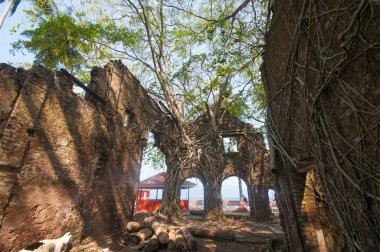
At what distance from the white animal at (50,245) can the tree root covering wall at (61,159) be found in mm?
385

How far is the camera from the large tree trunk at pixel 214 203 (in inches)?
409

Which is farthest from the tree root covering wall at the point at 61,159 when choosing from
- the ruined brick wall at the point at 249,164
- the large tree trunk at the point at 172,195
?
the ruined brick wall at the point at 249,164

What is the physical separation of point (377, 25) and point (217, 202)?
10.0m

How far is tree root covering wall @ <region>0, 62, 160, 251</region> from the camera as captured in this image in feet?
13.7

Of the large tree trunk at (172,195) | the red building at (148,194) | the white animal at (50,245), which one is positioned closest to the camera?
the white animal at (50,245)

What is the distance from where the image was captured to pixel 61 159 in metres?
5.25

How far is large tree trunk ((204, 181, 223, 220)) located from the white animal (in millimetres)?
7222

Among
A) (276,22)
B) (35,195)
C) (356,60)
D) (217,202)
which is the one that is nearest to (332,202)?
(356,60)

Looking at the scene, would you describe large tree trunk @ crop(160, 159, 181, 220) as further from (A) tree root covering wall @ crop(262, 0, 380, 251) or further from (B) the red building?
(A) tree root covering wall @ crop(262, 0, 380, 251)

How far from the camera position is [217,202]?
1062cm

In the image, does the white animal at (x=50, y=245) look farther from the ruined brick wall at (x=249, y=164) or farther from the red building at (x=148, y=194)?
the red building at (x=148, y=194)

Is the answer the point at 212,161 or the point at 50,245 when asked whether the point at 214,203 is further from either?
the point at 50,245

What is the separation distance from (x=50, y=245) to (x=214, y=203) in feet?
25.7

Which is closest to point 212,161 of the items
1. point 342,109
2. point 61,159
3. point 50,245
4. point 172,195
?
point 172,195
